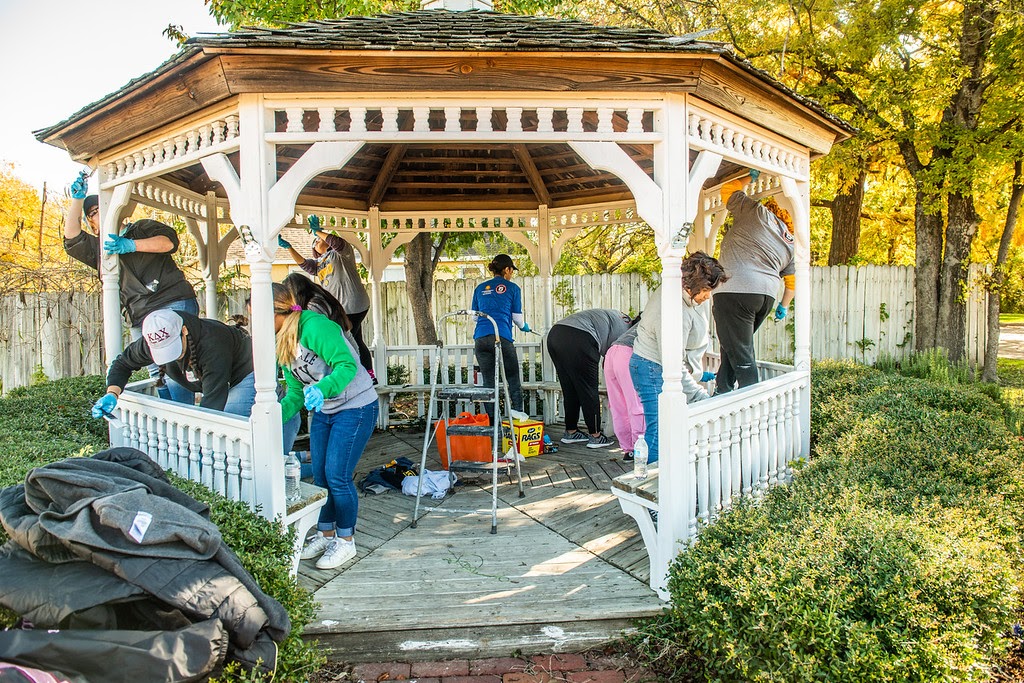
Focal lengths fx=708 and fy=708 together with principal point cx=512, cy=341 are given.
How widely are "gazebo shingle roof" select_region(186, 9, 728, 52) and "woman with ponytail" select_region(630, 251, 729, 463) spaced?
1.53 metres

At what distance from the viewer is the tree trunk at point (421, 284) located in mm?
11789

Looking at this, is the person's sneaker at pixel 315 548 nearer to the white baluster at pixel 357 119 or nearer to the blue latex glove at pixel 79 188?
the white baluster at pixel 357 119

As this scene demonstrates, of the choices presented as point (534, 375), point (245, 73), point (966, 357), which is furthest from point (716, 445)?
point (966, 357)

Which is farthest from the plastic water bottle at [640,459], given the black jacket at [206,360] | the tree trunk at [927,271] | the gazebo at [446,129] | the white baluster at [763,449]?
the tree trunk at [927,271]

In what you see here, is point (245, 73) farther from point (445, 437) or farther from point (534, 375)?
point (534, 375)

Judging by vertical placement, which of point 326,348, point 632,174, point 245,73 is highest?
point 245,73

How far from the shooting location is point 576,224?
9383mm

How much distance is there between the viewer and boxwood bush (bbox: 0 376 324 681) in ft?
10.2

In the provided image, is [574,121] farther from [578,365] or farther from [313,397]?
[578,365]

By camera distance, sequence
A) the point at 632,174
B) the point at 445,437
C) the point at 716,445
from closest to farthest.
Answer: the point at 632,174 < the point at 716,445 < the point at 445,437

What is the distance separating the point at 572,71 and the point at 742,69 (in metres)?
→ 1.10

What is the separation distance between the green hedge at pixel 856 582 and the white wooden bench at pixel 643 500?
52cm

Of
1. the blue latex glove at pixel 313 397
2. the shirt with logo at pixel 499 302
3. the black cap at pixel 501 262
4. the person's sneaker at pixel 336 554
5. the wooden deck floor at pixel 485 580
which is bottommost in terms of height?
the wooden deck floor at pixel 485 580

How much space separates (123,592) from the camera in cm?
266
